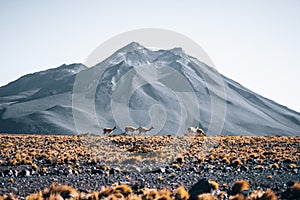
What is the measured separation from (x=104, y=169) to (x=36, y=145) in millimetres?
10672

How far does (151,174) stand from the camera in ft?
Answer: 49.7

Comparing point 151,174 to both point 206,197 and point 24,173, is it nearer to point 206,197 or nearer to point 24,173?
point 24,173

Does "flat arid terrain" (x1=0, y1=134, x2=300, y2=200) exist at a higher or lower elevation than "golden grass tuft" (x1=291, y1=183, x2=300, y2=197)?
lower

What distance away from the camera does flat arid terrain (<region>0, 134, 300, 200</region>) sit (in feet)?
33.9

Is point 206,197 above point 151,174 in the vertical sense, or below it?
above

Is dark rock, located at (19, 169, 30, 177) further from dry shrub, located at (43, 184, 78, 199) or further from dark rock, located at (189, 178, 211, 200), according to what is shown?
dark rock, located at (189, 178, 211, 200)

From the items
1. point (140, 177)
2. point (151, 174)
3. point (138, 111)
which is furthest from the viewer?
point (138, 111)

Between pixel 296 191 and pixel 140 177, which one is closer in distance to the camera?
pixel 296 191

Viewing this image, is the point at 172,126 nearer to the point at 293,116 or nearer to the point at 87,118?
the point at 87,118

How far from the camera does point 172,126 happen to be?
439 ft

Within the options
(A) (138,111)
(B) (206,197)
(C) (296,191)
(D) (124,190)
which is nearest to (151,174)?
(D) (124,190)

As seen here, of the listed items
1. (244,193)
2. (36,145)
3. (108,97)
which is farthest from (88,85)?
(244,193)

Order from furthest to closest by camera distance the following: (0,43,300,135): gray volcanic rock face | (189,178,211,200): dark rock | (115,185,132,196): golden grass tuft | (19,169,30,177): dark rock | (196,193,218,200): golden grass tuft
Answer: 1. (0,43,300,135): gray volcanic rock face
2. (19,169,30,177): dark rock
3. (115,185,132,196): golden grass tuft
4. (189,178,211,200): dark rock
5. (196,193,218,200): golden grass tuft

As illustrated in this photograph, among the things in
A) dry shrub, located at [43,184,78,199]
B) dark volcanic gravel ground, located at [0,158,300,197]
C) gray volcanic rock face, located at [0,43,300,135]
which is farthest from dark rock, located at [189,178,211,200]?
gray volcanic rock face, located at [0,43,300,135]
